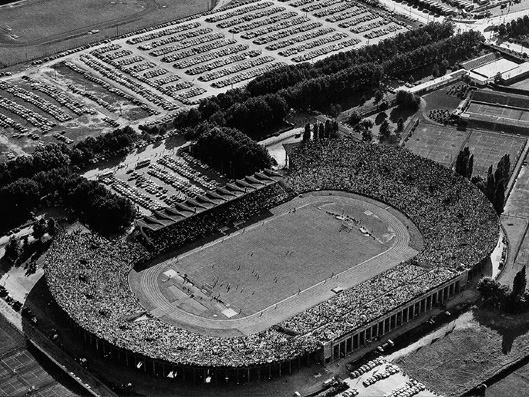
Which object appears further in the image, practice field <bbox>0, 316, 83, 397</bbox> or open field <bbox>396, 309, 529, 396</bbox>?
open field <bbox>396, 309, 529, 396</bbox>

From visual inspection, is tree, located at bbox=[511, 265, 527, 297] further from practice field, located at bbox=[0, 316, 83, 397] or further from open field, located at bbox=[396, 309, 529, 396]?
practice field, located at bbox=[0, 316, 83, 397]

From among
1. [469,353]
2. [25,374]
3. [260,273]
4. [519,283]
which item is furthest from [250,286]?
[519,283]

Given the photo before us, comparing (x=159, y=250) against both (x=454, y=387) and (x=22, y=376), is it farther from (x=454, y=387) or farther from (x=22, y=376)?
(x=454, y=387)

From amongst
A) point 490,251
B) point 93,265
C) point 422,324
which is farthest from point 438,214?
point 93,265

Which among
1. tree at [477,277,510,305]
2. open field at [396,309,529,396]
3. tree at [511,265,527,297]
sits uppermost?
tree at [511,265,527,297]

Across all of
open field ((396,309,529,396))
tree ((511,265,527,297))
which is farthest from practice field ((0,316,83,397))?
tree ((511,265,527,297))

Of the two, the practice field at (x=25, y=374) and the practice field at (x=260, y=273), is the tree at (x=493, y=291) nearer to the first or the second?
the practice field at (x=260, y=273)

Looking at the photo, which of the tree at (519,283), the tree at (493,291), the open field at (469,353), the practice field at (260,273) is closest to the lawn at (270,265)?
the practice field at (260,273)
